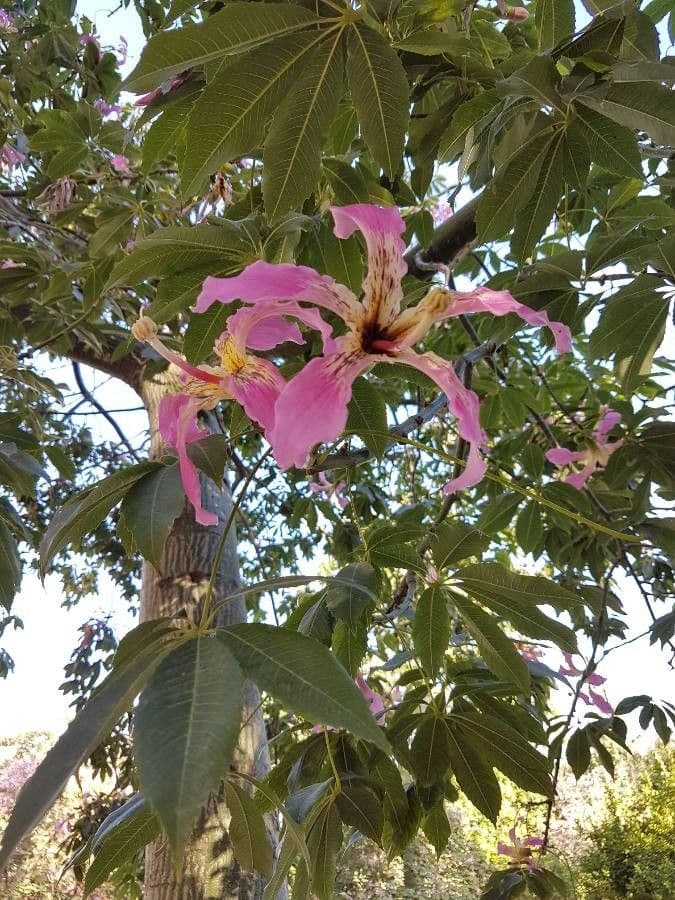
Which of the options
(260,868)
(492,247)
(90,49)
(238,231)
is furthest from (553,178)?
(90,49)

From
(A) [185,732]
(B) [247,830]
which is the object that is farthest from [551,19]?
(B) [247,830]

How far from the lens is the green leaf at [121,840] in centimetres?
52

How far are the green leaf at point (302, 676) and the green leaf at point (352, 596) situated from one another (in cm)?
17

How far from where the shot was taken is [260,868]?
0.57 metres

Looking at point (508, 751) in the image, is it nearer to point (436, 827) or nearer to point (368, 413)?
point (436, 827)

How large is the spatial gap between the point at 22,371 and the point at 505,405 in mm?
866

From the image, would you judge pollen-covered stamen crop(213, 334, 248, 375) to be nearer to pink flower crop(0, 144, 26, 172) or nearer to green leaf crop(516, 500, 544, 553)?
green leaf crop(516, 500, 544, 553)

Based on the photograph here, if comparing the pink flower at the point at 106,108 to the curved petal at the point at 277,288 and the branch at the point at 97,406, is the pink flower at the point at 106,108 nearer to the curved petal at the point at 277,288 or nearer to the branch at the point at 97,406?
the branch at the point at 97,406

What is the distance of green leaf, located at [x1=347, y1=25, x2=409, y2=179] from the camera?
45 cm

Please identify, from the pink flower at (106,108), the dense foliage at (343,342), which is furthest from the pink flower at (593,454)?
the pink flower at (106,108)

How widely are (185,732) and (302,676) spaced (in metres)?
0.07

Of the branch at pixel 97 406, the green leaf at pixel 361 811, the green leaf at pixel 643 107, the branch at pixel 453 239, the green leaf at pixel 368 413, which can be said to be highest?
the branch at pixel 97 406

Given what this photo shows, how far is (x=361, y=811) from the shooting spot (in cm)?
59

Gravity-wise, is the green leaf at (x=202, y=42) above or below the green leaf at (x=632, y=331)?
below
